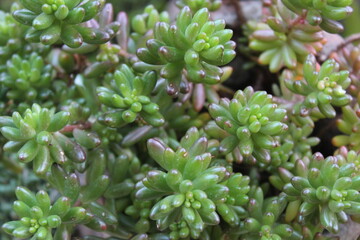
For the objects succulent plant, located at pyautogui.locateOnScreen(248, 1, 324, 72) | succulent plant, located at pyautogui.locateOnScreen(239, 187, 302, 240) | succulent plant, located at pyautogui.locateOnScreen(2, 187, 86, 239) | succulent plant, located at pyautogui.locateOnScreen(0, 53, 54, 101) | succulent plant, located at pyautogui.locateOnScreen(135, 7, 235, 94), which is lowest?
succulent plant, located at pyautogui.locateOnScreen(239, 187, 302, 240)

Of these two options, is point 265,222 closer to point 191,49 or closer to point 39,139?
point 191,49

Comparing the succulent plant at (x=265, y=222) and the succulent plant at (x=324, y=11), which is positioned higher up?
the succulent plant at (x=324, y=11)

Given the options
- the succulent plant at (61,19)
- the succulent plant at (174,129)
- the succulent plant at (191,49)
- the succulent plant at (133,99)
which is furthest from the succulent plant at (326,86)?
the succulent plant at (61,19)

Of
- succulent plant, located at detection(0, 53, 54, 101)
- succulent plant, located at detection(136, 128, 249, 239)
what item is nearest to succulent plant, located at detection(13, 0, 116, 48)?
succulent plant, located at detection(0, 53, 54, 101)

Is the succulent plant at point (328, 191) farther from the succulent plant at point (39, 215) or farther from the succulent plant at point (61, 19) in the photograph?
the succulent plant at point (61, 19)

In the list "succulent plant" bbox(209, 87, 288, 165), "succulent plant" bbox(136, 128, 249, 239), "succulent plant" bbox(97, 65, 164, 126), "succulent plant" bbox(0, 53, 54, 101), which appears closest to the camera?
"succulent plant" bbox(136, 128, 249, 239)

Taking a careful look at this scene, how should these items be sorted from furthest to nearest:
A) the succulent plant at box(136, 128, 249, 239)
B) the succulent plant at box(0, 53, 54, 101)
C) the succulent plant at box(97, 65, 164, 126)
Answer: the succulent plant at box(0, 53, 54, 101), the succulent plant at box(97, 65, 164, 126), the succulent plant at box(136, 128, 249, 239)

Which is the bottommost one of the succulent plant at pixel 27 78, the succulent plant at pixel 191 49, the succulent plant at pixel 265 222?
the succulent plant at pixel 265 222

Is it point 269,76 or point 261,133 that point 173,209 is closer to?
point 261,133

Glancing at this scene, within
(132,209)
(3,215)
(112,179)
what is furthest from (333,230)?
(3,215)

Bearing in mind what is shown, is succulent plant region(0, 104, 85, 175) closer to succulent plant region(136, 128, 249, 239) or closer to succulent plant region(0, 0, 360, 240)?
succulent plant region(0, 0, 360, 240)

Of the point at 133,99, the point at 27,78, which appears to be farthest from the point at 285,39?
the point at 27,78
